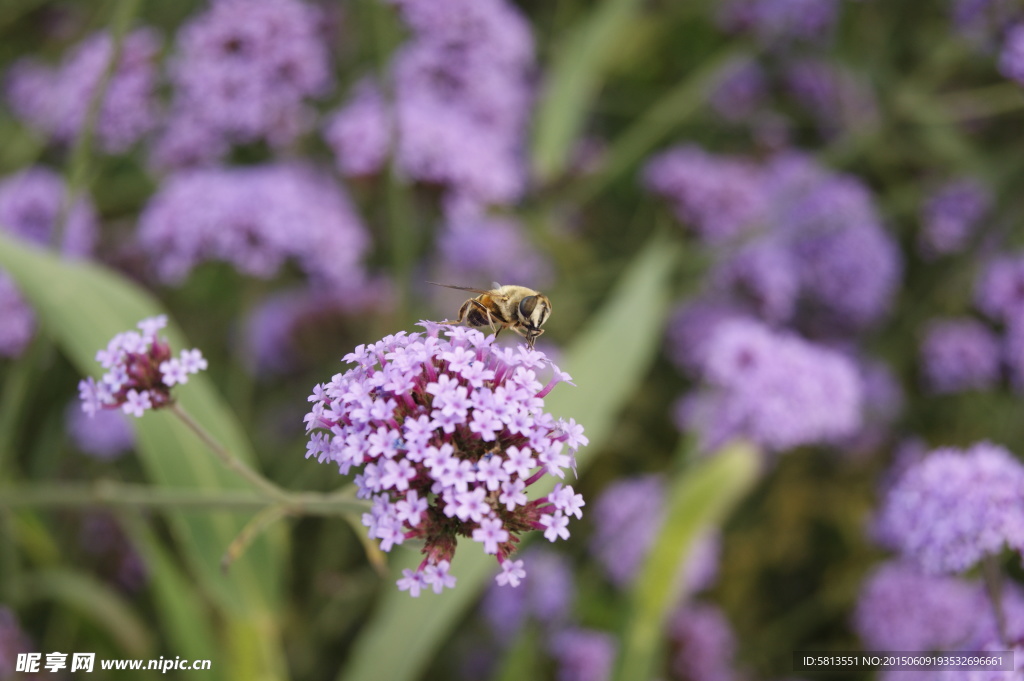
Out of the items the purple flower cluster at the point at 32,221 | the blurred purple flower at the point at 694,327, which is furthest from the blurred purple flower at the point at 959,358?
the purple flower cluster at the point at 32,221

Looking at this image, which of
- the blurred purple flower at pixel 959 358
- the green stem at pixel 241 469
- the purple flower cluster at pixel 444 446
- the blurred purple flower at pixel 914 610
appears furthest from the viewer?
the blurred purple flower at pixel 959 358

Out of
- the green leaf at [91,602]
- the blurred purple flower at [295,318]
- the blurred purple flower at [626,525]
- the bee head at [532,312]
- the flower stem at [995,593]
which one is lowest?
the flower stem at [995,593]

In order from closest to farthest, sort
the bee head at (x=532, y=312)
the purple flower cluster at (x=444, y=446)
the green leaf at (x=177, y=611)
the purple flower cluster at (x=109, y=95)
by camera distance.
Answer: the purple flower cluster at (x=444, y=446), the bee head at (x=532, y=312), the green leaf at (x=177, y=611), the purple flower cluster at (x=109, y=95)

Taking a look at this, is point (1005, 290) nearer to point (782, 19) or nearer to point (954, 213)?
point (954, 213)

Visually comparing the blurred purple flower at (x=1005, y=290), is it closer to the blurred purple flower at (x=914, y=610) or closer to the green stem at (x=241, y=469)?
the blurred purple flower at (x=914, y=610)

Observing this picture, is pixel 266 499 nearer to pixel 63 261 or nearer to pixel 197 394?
pixel 197 394

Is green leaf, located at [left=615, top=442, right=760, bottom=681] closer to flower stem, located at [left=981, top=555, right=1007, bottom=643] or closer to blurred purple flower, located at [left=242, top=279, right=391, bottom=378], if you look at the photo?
flower stem, located at [left=981, top=555, right=1007, bottom=643]

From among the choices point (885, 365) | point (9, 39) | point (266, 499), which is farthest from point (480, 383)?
point (9, 39)

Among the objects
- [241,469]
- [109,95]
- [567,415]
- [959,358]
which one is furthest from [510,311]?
[959,358]
